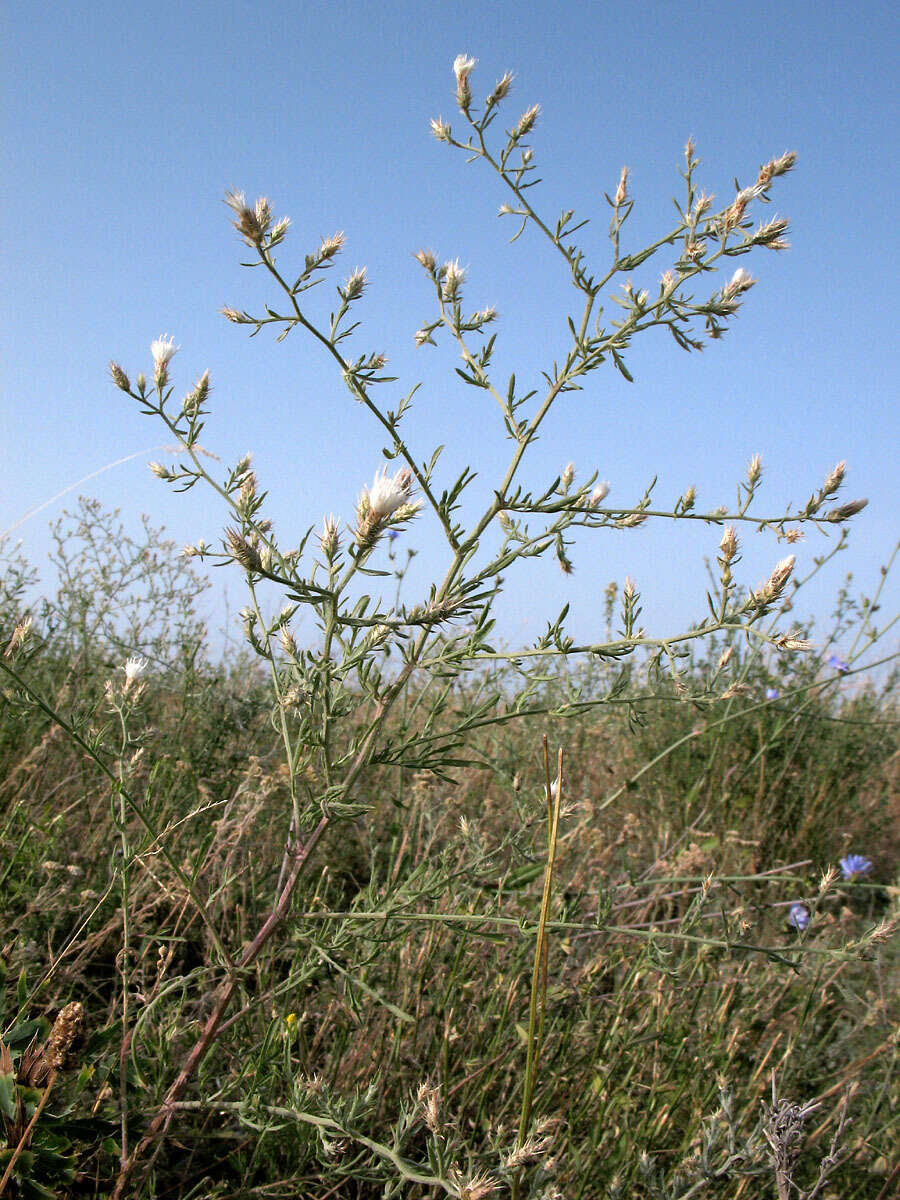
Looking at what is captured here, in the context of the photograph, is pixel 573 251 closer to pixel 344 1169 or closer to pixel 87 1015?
pixel 344 1169

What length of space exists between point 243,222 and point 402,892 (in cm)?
127

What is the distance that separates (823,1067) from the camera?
2.41 meters

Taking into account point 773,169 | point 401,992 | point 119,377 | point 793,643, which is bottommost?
point 401,992

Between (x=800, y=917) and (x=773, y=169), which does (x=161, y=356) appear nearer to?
(x=773, y=169)

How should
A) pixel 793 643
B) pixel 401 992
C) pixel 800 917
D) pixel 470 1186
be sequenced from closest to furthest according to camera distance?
pixel 470 1186
pixel 793 643
pixel 401 992
pixel 800 917

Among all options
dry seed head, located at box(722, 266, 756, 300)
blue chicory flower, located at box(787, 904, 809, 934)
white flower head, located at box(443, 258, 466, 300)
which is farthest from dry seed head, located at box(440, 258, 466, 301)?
blue chicory flower, located at box(787, 904, 809, 934)

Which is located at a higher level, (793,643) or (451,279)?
(451,279)

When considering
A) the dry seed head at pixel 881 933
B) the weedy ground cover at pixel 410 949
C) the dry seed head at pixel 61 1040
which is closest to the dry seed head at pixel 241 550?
the weedy ground cover at pixel 410 949

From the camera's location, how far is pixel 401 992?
209 centimetres

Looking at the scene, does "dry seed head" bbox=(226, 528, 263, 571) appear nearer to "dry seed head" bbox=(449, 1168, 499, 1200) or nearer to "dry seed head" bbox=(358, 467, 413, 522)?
"dry seed head" bbox=(358, 467, 413, 522)

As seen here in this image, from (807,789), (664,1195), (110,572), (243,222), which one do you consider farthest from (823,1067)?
(110,572)

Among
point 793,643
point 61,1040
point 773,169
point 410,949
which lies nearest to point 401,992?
point 410,949

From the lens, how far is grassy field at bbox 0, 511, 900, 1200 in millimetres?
1445

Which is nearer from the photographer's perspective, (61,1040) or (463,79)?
(61,1040)
